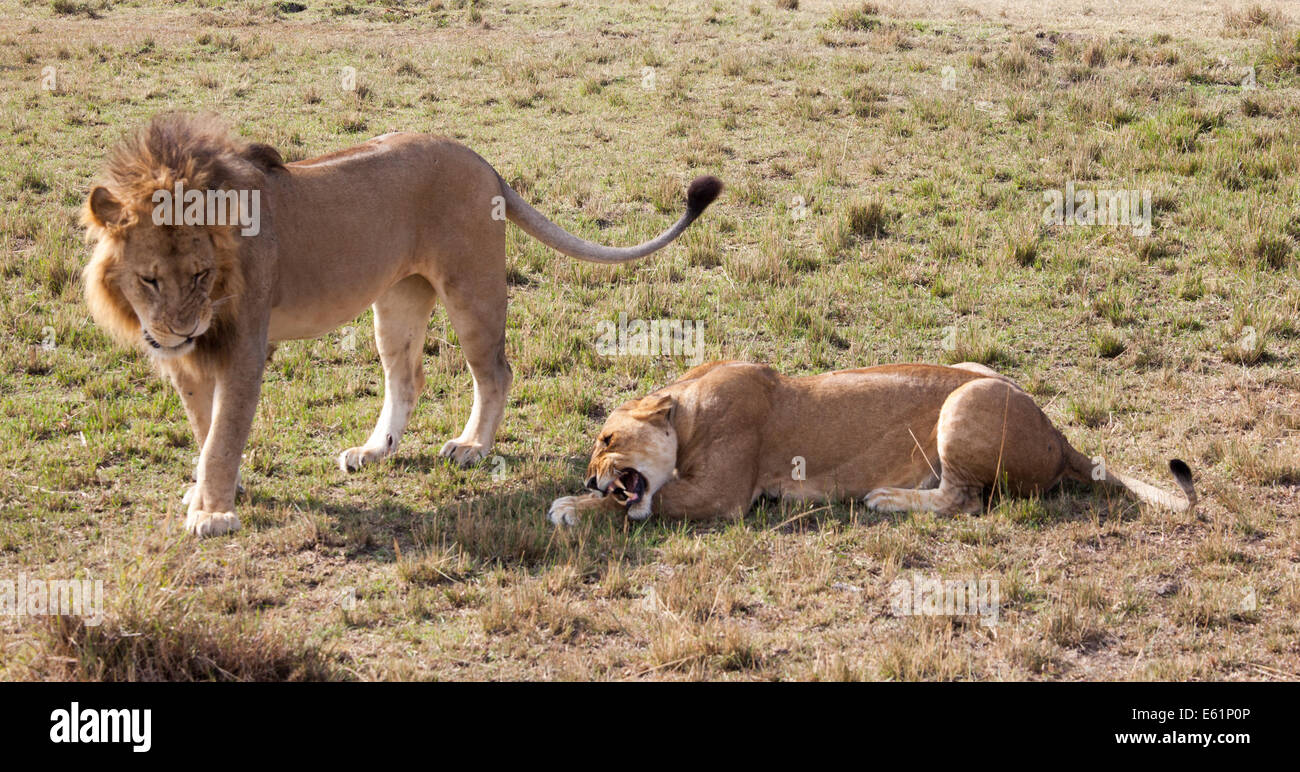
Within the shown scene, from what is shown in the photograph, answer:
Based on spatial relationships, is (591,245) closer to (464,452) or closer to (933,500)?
(464,452)

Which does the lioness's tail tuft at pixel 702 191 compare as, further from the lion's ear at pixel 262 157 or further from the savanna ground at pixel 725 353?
the lion's ear at pixel 262 157

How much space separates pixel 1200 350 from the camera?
8203 mm

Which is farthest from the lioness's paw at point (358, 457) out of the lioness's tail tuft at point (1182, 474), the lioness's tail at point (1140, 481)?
the lioness's tail tuft at point (1182, 474)

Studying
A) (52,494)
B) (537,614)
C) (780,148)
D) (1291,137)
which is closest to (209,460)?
(52,494)

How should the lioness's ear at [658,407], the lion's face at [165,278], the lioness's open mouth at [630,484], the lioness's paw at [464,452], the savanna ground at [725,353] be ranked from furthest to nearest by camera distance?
the lioness's paw at [464,452]
the lioness's ear at [658,407]
the lioness's open mouth at [630,484]
the lion's face at [165,278]
the savanna ground at [725,353]

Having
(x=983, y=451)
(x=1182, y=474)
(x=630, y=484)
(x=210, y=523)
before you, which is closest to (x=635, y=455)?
(x=630, y=484)

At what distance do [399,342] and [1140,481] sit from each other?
153 inches

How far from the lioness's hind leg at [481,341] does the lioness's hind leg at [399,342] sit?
0.95ft

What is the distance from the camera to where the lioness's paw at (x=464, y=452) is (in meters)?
6.59

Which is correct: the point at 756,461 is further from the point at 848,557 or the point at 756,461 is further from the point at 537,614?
the point at 537,614

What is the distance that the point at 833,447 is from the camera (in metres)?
6.02

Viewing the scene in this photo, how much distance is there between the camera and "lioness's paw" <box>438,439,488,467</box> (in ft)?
21.6

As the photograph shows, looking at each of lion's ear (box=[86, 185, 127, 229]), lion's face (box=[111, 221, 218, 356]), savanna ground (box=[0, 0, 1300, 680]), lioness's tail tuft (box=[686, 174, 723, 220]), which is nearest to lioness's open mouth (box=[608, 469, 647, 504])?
savanna ground (box=[0, 0, 1300, 680])

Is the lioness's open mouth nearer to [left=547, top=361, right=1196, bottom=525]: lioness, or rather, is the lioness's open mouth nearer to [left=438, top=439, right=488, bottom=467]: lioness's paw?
[left=547, top=361, right=1196, bottom=525]: lioness
